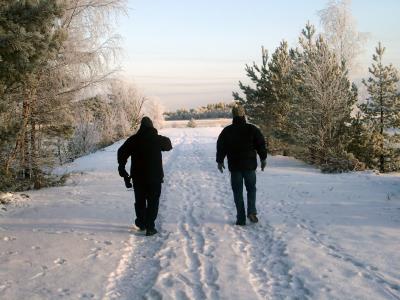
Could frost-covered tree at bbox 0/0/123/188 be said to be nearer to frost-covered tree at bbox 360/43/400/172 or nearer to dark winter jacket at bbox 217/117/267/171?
dark winter jacket at bbox 217/117/267/171

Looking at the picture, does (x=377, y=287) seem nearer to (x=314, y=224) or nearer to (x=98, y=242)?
(x=314, y=224)

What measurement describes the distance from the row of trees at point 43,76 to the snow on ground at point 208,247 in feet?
4.48

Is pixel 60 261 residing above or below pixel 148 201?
below

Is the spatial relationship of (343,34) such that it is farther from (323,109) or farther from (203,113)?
(203,113)

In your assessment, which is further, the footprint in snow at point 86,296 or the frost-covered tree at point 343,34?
the frost-covered tree at point 343,34

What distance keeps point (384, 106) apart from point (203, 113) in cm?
7069

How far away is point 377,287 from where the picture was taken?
16.7 feet

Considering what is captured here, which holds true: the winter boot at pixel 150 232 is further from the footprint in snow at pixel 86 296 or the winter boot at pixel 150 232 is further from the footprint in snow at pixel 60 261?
the footprint in snow at pixel 86 296

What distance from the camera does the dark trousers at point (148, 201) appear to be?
25.7ft

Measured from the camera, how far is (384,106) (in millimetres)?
20875

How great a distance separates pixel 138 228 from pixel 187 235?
3.72 ft

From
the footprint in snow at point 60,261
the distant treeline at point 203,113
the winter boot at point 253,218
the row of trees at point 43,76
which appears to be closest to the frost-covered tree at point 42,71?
the row of trees at point 43,76

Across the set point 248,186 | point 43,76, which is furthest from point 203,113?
point 248,186

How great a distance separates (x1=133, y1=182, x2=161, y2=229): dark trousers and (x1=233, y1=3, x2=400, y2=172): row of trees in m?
9.83
